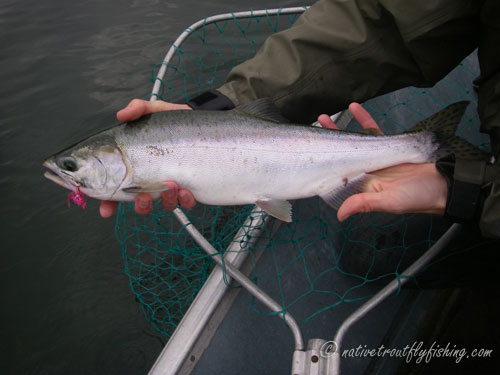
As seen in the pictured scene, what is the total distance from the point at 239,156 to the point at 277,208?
485mm

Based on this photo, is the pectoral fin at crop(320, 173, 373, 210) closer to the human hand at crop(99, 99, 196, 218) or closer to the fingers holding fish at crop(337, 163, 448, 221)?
the fingers holding fish at crop(337, 163, 448, 221)

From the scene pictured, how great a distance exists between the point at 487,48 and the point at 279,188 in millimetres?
1710

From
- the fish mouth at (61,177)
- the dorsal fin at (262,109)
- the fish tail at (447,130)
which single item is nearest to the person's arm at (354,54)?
the dorsal fin at (262,109)

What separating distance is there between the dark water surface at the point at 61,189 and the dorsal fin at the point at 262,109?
9.41 feet

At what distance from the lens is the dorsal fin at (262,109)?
2697mm

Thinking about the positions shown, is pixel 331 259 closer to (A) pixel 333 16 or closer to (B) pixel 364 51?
(B) pixel 364 51

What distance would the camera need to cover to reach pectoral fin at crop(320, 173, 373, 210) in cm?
269

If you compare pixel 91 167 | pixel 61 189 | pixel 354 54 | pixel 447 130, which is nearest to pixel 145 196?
pixel 91 167

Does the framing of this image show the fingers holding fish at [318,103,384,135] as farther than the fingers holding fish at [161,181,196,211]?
Yes

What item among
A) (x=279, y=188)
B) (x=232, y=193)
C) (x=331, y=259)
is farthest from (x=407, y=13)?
(x=331, y=259)

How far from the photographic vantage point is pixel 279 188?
2.68 meters

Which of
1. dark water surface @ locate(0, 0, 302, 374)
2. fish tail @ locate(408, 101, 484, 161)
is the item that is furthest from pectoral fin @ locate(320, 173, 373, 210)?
dark water surface @ locate(0, 0, 302, 374)

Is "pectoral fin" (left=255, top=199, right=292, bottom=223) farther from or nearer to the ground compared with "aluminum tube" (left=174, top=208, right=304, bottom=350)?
farther from the ground

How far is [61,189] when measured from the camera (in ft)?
18.6
